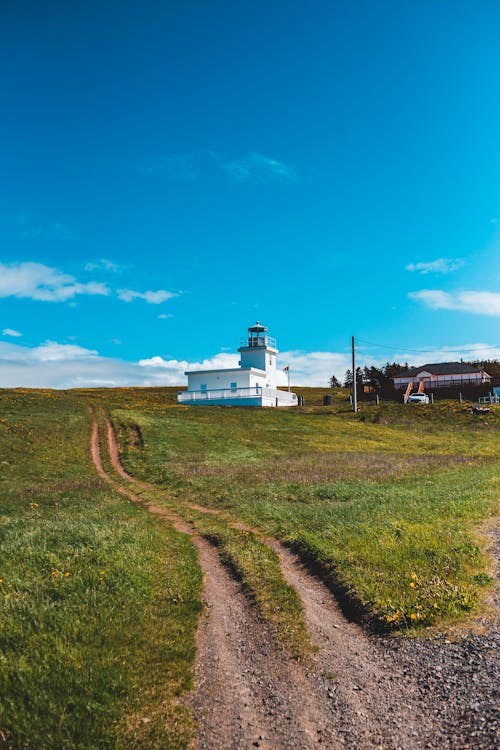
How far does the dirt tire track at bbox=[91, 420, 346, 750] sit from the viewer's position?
615 cm

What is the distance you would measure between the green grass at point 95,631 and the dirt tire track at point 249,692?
28cm

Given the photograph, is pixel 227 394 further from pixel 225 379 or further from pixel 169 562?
pixel 169 562

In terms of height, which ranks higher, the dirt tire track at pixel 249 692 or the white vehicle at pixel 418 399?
the white vehicle at pixel 418 399

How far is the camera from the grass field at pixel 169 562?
6.76 m

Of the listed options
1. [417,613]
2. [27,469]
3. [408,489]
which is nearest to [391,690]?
[417,613]

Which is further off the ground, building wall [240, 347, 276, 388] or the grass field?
building wall [240, 347, 276, 388]

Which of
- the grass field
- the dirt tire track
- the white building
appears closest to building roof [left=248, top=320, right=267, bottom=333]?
the white building

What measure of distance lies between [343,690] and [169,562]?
6694 mm

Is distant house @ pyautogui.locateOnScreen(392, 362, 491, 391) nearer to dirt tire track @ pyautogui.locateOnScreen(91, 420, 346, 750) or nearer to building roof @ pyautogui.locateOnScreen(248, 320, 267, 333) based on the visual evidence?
building roof @ pyautogui.locateOnScreen(248, 320, 267, 333)

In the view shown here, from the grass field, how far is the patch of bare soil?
42cm

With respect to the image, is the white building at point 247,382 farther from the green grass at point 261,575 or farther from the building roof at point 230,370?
the green grass at point 261,575

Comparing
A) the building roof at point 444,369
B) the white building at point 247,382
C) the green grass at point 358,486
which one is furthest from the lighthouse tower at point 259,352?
the building roof at point 444,369

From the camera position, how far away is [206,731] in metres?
6.26

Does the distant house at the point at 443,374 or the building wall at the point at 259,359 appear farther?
the distant house at the point at 443,374
